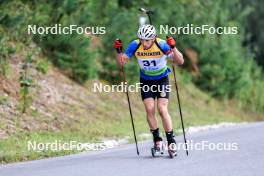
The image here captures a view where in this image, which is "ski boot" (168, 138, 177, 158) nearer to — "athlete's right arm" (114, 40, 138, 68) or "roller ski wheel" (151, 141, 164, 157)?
"roller ski wheel" (151, 141, 164, 157)

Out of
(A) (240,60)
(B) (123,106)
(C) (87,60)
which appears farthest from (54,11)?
(A) (240,60)

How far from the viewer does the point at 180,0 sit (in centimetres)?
2978

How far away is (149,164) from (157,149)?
1144 mm

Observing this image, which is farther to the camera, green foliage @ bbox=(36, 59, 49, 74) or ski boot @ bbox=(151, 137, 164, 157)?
green foliage @ bbox=(36, 59, 49, 74)

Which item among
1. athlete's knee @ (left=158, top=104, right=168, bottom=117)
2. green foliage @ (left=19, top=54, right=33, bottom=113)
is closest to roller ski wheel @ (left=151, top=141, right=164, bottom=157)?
athlete's knee @ (left=158, top=104, right=168, bottom=117)

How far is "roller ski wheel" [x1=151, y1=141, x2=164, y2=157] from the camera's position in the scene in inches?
462

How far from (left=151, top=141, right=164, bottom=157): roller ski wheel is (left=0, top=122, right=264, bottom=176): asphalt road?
0.10 m

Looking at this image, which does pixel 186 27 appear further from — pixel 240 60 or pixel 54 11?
pixel 54 11

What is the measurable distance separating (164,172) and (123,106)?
13.5 m

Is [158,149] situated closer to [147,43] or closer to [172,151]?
[172,151]

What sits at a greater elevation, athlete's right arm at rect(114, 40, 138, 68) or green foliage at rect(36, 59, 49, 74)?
green foliage at rect(36, 59, 49, 74)

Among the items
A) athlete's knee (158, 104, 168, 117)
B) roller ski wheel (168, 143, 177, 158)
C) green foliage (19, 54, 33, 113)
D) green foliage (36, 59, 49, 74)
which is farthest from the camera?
green foliage (36, 59, 49, 74)

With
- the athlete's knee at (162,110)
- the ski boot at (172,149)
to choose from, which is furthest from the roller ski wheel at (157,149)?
the athlete's knee at (162,110)

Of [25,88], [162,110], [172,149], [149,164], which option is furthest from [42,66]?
[149,164]
